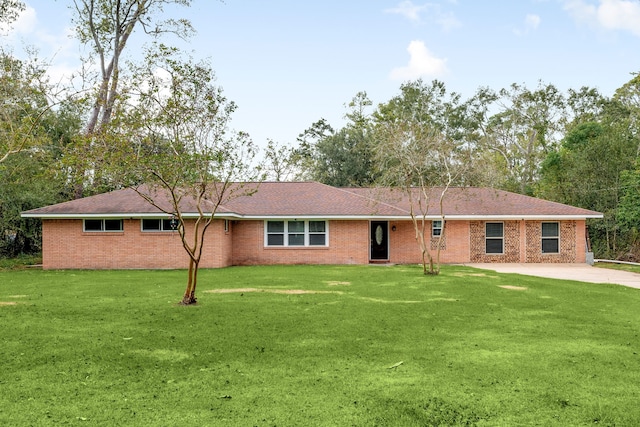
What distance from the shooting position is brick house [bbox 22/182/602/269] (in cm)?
2122

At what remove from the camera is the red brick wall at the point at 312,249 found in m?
23.1

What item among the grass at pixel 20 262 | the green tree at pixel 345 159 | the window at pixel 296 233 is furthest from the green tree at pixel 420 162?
the grass at pixel 20 262

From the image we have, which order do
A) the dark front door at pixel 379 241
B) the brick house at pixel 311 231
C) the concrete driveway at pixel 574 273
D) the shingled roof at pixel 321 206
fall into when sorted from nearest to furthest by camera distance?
A: the concrete driveway at pixel 574 273, the shingled roof at pixel 321 206, the brick house at pixel 311 231, the dark front door at pixel 379 241

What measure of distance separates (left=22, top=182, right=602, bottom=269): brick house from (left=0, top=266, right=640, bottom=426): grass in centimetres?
815

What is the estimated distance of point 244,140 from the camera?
11758 mm

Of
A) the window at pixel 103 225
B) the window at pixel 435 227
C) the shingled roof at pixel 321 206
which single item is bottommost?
the window at pixel 435 227

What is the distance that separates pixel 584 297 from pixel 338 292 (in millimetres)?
5820

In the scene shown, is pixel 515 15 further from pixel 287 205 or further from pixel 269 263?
pixel 269 263

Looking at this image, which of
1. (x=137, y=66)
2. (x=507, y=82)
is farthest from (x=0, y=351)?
(x=507, y=82)

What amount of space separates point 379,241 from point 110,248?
11641 mm

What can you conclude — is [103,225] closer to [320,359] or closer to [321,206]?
[321,206]

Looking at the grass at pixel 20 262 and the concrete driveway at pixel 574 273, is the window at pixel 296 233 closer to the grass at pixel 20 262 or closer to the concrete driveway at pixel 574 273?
the concrete driveway at pixel 574 273

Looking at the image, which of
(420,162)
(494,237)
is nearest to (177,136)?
(420,162)

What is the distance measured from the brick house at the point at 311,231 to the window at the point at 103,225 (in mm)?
40
